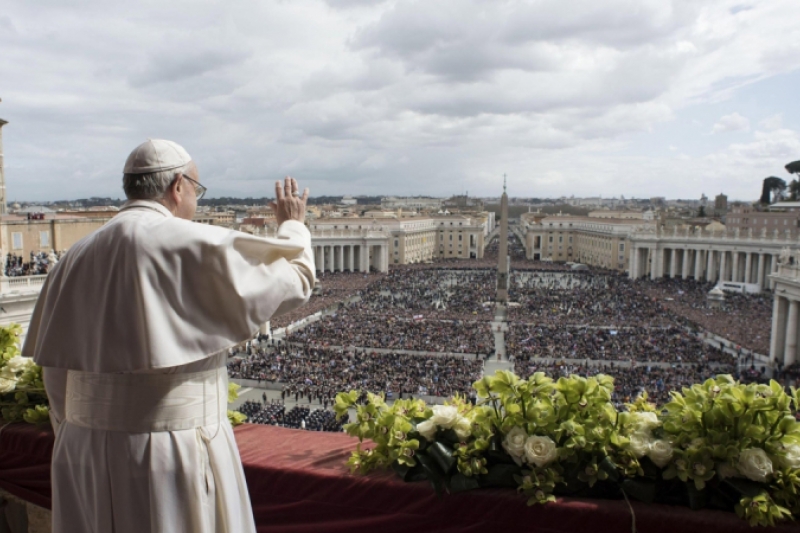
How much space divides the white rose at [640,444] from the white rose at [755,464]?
0.34 m

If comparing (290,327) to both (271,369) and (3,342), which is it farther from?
(3,342)

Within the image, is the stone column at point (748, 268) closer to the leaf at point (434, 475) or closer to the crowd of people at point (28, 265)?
the crowd of people at point (28, 265)

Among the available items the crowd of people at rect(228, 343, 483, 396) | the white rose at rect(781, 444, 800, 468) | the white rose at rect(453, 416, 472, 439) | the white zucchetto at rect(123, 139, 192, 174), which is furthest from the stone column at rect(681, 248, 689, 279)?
the white zucchetto at rect(123, 139, 192, 174)

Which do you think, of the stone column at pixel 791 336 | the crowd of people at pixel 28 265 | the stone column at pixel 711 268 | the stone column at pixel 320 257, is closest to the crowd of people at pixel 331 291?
the stone column at pixel 320 257

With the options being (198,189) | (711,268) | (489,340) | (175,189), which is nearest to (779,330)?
(489,340)

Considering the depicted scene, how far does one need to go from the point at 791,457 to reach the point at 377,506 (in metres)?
1.66

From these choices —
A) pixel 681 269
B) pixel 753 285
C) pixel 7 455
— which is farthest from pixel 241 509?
pixel 681 269

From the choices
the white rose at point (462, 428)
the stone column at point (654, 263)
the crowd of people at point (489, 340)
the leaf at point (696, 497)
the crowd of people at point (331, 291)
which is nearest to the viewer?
the leaf at point (696, 497)

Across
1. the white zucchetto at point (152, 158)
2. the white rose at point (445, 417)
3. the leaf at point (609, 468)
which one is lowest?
the leaf at point (609, 468)

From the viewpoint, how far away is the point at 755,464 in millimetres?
2279

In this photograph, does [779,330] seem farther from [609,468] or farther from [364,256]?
[364,256]

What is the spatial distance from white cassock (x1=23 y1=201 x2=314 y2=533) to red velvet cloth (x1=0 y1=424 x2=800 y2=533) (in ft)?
2.02

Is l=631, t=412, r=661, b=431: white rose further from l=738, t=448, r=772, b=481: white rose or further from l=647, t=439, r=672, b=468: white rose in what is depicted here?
l=738, t=448, r=772, b=481: white rose

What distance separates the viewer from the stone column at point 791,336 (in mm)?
24594
